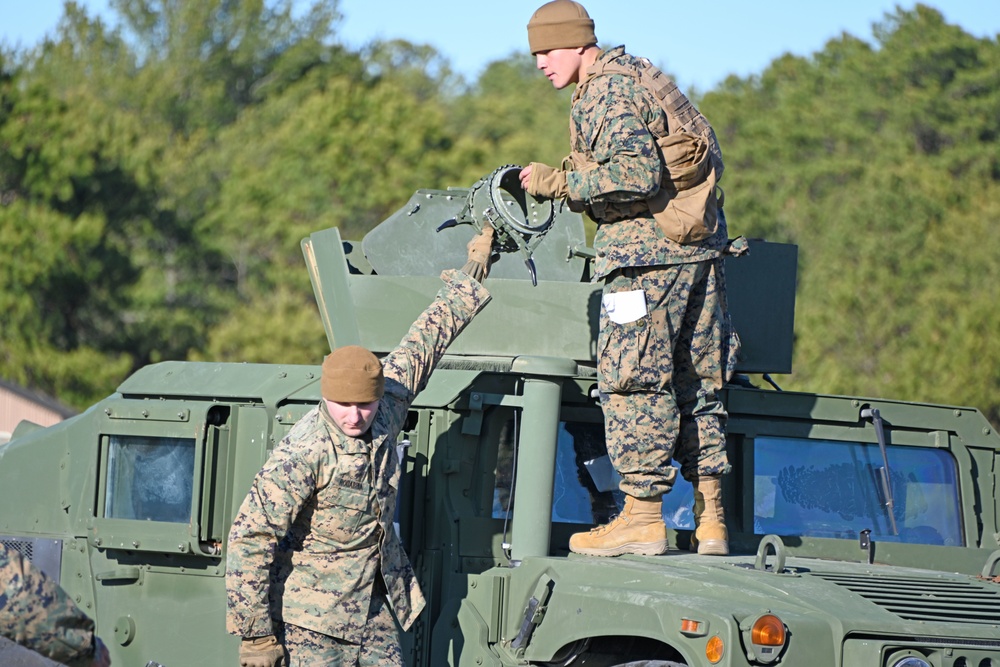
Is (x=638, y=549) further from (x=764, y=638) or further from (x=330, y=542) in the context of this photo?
(x=330, y=542)

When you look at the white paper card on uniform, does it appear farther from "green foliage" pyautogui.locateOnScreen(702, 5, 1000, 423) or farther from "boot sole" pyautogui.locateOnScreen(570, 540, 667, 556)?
"green foliage" pyautogui.locateOnScreen(702, 5, 1000, 423)

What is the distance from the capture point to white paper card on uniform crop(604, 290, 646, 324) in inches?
216

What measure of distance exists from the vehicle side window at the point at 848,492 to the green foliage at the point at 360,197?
53.1 feet

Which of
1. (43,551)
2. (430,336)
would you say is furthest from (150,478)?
(430,336)

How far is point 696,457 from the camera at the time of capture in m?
5.60

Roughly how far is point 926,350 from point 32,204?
53.0ft

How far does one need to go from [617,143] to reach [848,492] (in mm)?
1636

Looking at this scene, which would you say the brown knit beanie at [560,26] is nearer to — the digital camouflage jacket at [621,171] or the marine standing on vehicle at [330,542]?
the digital camouflage jacket at [621,171]

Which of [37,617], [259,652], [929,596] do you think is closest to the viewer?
[37,617]

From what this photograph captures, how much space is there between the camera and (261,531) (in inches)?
202

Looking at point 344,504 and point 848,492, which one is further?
point 848,492

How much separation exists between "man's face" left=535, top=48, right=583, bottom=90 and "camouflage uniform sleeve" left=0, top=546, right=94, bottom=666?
8.15 feet

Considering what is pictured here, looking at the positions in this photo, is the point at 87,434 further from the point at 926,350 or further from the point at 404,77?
the point at 404,77

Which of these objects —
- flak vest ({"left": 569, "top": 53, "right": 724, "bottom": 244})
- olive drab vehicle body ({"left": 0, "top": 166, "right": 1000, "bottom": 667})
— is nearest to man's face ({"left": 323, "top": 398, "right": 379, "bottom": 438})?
olive drab vehicle body ({"left": 0, "top": 166, "right": 1000, "bottom": 667})
